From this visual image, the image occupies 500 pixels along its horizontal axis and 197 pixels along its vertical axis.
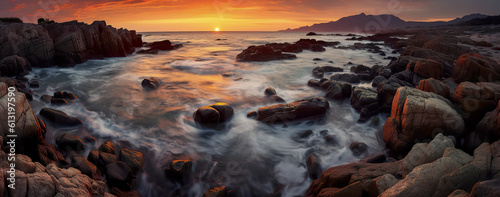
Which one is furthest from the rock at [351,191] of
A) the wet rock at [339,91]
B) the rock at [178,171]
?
the wet rock at [339,91]

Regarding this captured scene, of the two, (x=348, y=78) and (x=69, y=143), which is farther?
(x=348, y=78)

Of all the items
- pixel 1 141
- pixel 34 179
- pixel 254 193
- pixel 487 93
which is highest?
pixel 487 93

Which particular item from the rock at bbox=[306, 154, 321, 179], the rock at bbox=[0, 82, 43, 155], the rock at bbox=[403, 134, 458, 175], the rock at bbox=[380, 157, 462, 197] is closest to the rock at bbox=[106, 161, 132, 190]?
the rock at bbox=[0, 82, 43, 155]

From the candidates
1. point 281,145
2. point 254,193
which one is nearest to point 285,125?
point 281,145

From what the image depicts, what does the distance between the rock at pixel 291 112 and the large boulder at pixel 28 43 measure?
16575 millimetres

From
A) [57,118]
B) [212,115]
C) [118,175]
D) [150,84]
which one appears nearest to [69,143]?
[118,175]

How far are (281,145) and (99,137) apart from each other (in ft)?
17.8

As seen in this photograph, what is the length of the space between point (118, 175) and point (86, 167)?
625 mm

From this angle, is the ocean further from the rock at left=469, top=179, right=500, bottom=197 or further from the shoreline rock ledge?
the shoreline rock ledge

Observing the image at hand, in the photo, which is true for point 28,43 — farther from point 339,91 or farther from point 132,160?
point 339,91

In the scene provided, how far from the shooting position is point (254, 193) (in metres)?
5.00

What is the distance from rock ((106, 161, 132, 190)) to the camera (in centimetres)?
454

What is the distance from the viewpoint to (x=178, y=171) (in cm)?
510

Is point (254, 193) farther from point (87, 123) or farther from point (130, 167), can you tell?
point (87, 123)
